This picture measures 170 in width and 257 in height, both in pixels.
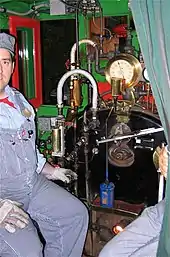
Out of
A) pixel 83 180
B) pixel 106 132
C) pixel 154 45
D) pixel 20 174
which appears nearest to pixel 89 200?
pixel 83 180

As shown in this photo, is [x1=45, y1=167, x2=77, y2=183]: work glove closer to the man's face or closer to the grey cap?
the man's face

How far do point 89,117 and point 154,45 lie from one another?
1.69 metres

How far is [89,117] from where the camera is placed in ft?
9.66

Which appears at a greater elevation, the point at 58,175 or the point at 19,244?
the point at 58,175

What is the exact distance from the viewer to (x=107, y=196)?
2.97 metres

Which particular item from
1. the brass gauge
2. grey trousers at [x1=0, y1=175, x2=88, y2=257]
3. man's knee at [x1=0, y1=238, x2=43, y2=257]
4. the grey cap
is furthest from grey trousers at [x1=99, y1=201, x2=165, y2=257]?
the brass gauge

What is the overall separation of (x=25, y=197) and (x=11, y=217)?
0.76 ft

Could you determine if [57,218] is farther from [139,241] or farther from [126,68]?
[126,68]

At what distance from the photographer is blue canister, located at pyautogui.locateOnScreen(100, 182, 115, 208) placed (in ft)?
9.74

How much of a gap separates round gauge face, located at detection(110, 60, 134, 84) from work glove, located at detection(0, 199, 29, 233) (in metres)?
1.41

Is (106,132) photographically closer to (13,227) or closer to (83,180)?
(83,180)

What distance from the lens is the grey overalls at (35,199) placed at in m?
2.14

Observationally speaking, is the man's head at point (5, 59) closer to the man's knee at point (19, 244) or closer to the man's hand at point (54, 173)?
the man's hand at point (54, 173)

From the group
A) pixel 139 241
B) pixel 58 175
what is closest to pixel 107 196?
pixel 58 175
